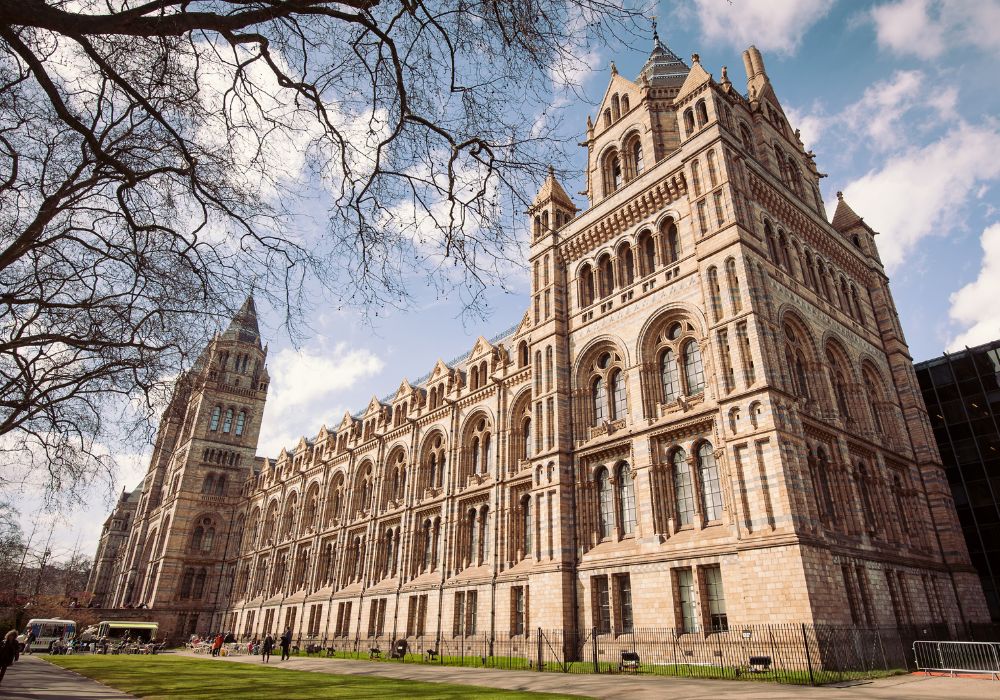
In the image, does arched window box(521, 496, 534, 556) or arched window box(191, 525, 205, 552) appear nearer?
arched window box(521, 496, 534, 556)

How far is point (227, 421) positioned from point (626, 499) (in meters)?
54.8

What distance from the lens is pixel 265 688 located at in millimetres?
13867

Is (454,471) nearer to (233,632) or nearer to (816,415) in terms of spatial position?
(816,415)

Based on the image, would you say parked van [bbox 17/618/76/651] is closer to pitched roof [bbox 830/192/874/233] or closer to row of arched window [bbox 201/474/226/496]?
row of arched window [bbox 201/474/226/496]

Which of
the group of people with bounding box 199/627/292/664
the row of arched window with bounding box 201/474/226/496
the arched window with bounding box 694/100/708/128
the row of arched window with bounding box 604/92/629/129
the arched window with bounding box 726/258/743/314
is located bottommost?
the group of people with bounding box 199/627/292/664

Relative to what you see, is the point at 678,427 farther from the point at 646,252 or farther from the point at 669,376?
the point at 646,252

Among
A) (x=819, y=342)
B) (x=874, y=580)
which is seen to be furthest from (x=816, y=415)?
(x=874, y=580)

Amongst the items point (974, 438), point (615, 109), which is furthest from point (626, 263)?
point (974, 438)

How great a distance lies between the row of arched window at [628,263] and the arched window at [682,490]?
25.6 ft

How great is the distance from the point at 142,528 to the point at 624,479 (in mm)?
67313

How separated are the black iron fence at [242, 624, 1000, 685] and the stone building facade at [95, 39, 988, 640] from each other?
1.66ft

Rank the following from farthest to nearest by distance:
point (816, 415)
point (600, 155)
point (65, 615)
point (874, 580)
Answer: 1. point (65, 615)
2. point (600, 155)
3. point (816, 415)
4. point (874, 580)

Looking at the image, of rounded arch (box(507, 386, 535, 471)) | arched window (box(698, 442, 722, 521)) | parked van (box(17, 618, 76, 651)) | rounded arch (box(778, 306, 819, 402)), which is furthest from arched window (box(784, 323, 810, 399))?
parked van (box(17, 618, 76, 651))

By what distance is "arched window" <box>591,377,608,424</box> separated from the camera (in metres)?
24.6
